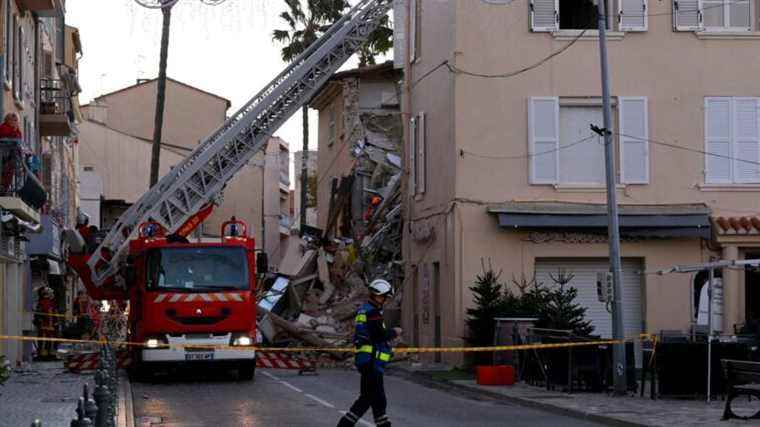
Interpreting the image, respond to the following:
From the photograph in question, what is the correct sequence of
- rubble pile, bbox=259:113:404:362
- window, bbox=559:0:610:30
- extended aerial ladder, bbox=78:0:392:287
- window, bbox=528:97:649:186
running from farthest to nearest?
rubble pile, bbox=259:113:404:362 → window, bbox=559:0:610:30 → extended aerial ladder, bbox=78:0:392:287 → window, bbox=528:97:649:186

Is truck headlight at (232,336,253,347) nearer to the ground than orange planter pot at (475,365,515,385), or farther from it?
farther from it

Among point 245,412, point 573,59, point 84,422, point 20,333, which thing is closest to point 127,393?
point 245,412

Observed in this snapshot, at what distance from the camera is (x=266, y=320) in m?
35.4

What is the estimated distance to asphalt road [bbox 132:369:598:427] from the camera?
59.0 feet

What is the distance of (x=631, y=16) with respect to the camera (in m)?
29.5

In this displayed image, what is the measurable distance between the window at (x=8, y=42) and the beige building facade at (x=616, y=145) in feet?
30.9

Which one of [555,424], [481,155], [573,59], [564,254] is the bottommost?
[555,424]

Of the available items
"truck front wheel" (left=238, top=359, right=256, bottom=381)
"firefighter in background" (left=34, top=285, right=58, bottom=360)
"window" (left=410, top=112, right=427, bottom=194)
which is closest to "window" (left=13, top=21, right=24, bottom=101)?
"firefighter in background" (left=34, top=285, right=58, bottom=360)

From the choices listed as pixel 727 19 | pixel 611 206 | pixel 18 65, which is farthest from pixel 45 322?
pixel 727 19

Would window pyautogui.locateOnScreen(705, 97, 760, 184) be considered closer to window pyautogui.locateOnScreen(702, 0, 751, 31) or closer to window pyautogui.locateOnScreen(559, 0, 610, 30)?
window pyautogui.locateOnScreen(702, 0, 751, 31)

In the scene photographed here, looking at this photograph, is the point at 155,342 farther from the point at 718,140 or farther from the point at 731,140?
the point at 731,140

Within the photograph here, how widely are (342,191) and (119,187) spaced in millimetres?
25330

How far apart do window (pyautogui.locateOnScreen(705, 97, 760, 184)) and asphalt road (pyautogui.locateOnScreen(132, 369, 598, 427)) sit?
8.39 m

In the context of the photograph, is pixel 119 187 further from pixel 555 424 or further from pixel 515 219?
pixel 555 424
